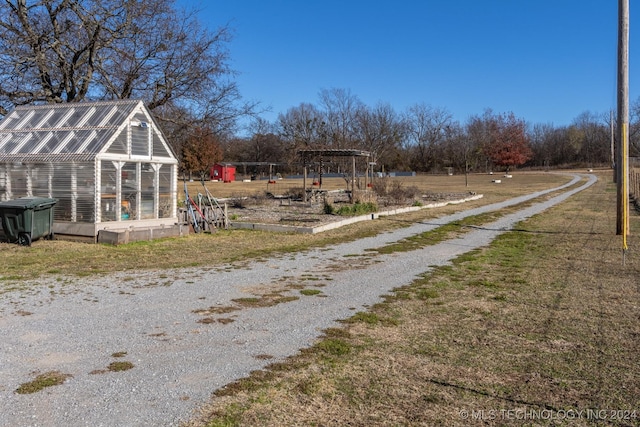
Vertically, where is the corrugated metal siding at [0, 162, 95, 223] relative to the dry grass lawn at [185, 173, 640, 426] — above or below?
above

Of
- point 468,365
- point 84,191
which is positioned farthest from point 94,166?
point 468,365

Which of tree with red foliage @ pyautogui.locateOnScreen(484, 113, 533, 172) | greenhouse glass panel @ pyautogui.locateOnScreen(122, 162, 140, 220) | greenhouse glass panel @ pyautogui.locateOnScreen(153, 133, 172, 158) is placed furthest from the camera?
tree with red foliage @ pyautogui.locateOnScreen(484, 113, 533, 172)

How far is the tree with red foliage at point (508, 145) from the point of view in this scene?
274 feet

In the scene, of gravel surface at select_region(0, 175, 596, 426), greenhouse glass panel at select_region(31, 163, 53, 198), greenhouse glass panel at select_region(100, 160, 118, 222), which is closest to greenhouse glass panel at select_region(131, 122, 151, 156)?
greenhouse glass panel at select_region(100, 160, 118, 222)

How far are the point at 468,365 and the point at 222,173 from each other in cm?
6114

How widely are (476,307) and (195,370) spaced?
370 centimetres

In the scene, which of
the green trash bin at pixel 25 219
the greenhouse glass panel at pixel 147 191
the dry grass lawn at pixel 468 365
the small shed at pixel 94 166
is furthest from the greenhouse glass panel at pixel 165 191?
the dry grass lawn at pixel 468 365

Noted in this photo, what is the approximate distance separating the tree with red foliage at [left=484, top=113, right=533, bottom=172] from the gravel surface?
7911cm

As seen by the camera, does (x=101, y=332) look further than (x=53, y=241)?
No

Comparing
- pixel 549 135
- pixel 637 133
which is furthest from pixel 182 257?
pixel 549 135

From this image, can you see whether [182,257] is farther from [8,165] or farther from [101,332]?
[8,165]

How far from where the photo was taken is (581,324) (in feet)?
18.5

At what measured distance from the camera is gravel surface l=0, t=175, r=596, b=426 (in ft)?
12.3

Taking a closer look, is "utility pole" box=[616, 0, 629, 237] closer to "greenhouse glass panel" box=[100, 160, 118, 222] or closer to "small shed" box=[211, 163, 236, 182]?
"greenhouse glass panel" box=[100, 160, 118, 222]
